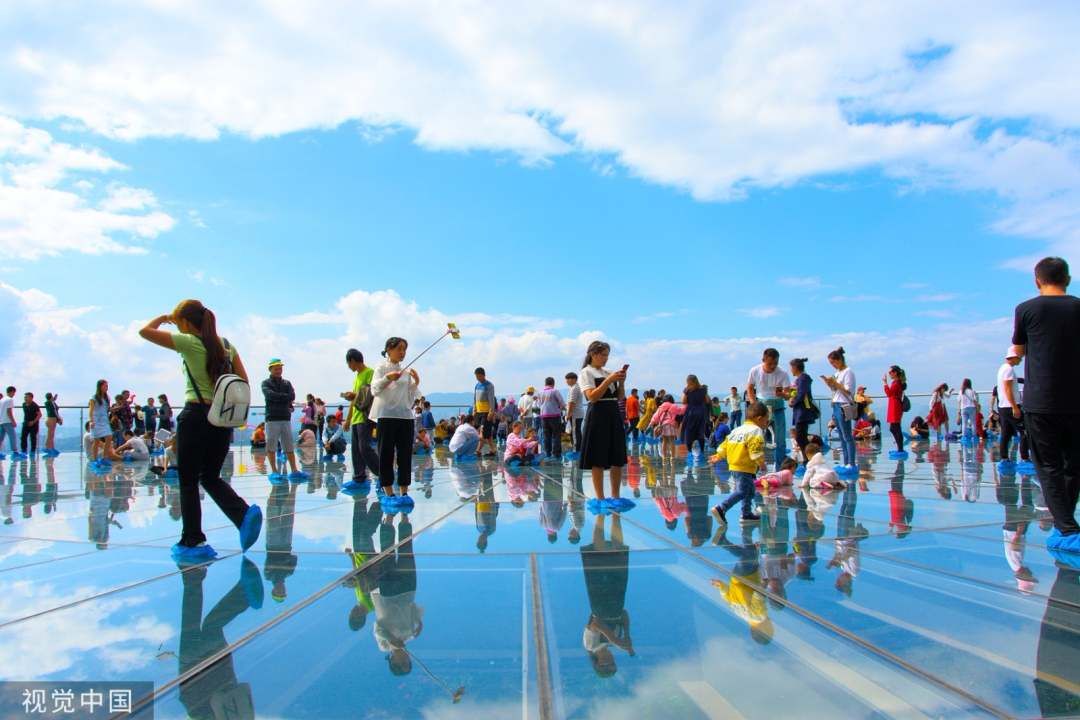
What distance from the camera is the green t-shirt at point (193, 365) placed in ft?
15.6

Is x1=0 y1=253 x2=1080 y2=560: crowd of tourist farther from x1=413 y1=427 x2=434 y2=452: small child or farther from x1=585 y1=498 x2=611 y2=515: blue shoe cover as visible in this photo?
x1=413 y1=427 x2=434 y2=452: small child

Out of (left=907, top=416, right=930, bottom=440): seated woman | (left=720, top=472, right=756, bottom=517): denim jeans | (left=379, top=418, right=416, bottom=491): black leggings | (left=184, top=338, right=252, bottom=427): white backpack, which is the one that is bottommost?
(left=907, top=416, right=930, bottom=440): seated woman

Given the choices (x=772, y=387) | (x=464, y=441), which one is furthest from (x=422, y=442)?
(x=772, y=387)

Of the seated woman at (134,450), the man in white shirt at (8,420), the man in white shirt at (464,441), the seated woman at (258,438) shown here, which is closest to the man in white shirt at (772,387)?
the man in white shirt at (464,441)

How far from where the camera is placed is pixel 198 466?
4758 mm

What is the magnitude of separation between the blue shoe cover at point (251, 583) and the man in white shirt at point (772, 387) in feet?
24.7

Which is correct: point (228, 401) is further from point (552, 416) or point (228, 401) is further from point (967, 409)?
point (967, 409)

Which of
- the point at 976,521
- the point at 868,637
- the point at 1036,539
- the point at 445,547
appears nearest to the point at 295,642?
the point at 445,547

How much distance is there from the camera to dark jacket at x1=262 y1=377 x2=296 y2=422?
998cm

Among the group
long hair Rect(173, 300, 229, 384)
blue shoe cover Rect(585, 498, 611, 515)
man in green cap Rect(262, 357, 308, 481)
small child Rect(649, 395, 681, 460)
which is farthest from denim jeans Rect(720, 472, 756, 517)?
small child Rect(649, 395, 681, 460)

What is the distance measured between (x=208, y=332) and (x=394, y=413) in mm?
3041

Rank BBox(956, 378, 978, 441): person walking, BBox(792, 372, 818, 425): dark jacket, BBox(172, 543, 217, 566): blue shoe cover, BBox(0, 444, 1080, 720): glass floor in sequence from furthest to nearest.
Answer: BBox(956, 378, 978, 441): person walking < BBox(792, 372, 818, 425): dark jacket < BBox(172, 543, 217, 566): blue shoe cover < BBox(0, 444, 1080, 720): glass floor

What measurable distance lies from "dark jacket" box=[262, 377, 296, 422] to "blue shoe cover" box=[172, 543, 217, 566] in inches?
217

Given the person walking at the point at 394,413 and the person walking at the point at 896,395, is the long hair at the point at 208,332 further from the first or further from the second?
the person walking at the point at 896,395
